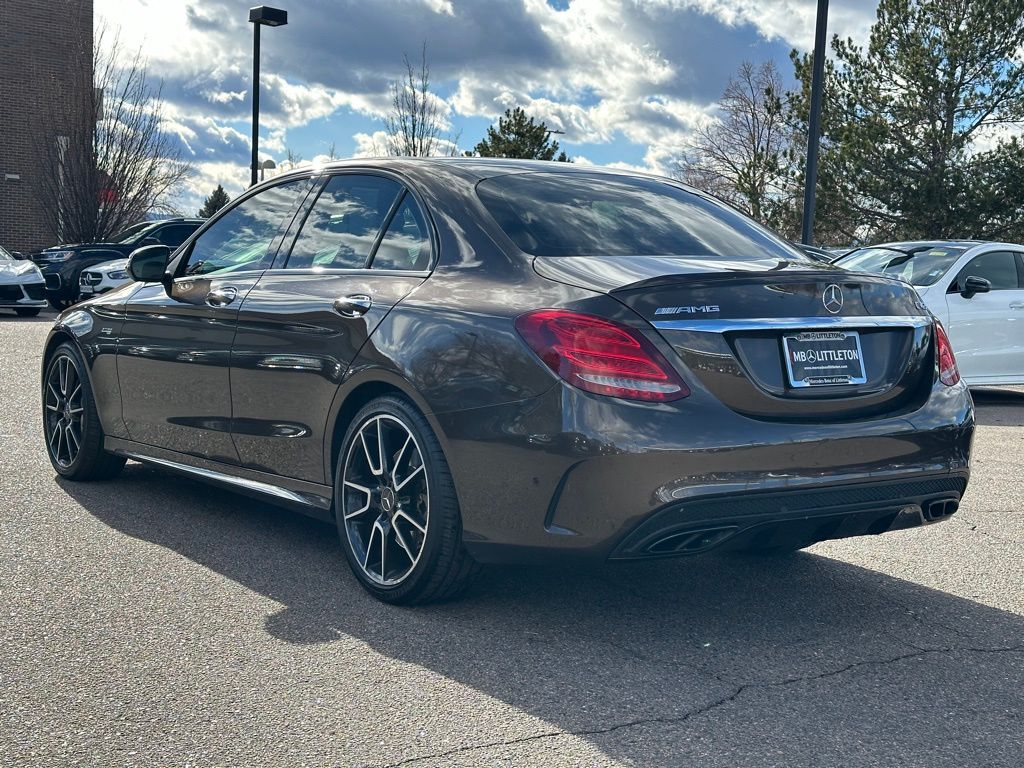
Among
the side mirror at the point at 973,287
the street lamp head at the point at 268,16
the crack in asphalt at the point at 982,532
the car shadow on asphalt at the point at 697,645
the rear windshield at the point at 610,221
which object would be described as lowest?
the crack in asphalt at the point at 982,532

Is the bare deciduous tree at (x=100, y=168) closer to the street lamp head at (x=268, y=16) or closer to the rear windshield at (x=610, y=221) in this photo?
the street lamp head at (x=268, y=16)

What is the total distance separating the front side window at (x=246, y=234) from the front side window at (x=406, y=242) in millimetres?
733

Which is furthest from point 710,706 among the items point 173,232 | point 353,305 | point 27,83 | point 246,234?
point 27,83

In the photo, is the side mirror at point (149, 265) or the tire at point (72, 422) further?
the tire at point (72, 422)

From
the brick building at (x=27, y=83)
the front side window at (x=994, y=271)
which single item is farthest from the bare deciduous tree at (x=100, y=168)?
the front side window at (x=994, y=271)

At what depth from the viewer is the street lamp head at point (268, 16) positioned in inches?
918

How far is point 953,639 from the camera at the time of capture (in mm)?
4219

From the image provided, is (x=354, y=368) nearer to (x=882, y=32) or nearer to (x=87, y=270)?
(x=87, y=270)

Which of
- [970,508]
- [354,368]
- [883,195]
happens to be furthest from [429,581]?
[883,195]

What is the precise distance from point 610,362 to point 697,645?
1.01m

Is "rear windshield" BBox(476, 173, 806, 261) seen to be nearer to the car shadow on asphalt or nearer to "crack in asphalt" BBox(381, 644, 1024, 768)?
the car shadow on asphalt

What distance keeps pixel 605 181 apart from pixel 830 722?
2.41m

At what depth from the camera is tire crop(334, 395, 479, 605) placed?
418 centimetres

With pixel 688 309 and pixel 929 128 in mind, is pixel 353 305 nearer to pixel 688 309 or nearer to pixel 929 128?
pixel 688 309
